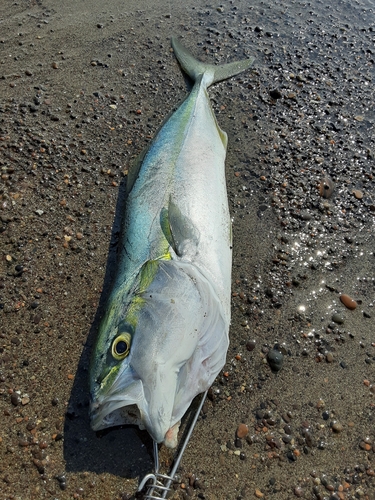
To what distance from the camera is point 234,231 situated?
3.40 m

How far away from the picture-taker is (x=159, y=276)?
241 cm

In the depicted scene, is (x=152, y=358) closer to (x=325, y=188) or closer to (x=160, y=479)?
(x=160, y=479)

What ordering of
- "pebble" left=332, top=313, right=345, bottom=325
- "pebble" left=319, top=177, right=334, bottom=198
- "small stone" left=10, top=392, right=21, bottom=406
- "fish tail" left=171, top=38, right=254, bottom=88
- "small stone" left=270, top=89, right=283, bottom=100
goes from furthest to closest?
"small stone" left=270, top=89, right=283, bottom=100
"fish tail" left=171, top=38, right=254, bottom=88
"pebble" left=319, top=177, right=334, bottom=198
"pebble" left=332, top=313, right=345, bottom=325
"small stone" left=10, top=392, right=21, bottom=406

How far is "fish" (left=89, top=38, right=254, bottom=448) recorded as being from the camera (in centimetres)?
206

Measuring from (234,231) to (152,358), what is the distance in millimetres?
1618

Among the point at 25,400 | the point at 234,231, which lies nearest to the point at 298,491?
the point at 25,400

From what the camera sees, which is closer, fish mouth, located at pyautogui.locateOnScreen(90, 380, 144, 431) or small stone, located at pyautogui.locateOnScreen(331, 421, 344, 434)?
fish mouth, located at pyautogui.locateOnScreen(90, 380, 144, 431)

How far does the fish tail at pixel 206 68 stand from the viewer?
4289 millimetres

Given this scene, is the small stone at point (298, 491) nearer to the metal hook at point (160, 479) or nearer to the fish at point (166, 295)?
the metal hook at point (160, 479)

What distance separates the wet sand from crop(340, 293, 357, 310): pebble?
0.04 meters

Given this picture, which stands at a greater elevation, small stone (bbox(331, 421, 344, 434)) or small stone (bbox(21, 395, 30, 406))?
small stone (bbox(331, 421, 344, 434))

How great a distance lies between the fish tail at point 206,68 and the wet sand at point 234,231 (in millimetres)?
95

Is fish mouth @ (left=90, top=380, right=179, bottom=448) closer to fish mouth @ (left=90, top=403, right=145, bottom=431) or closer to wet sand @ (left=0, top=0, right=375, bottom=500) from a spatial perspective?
fish mouth @ (left=90, top=403, right=145, bottom=431)

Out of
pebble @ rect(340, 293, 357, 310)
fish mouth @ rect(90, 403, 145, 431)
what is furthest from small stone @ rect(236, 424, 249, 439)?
pebble @ rect(340, 293, 357, 310)
